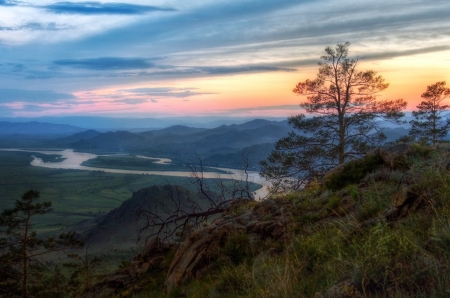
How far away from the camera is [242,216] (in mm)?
7922

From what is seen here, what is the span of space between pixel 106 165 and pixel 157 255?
489 feet

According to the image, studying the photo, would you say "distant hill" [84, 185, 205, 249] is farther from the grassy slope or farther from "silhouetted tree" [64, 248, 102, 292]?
the grassy slope

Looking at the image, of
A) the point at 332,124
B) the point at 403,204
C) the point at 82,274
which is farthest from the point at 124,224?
the point at 403,204

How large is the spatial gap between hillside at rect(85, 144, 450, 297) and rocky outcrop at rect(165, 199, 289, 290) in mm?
21

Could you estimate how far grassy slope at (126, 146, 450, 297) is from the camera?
2.97 metres

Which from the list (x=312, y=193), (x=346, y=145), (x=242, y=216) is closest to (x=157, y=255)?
(x=242, y=216)

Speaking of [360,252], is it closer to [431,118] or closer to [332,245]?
[332,245]

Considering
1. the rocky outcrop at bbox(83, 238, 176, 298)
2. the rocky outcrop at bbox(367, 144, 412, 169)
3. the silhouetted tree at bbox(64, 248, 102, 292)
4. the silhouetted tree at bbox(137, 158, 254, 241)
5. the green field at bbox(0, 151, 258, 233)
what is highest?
the rocky outcrop at bbox(367, 144, 412, 169)

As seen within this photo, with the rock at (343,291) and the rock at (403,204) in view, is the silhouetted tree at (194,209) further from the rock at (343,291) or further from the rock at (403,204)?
the rock at (343,291)

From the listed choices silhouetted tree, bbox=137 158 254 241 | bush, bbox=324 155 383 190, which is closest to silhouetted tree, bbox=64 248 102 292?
silhouetted tree, bbox=137 158 254 241

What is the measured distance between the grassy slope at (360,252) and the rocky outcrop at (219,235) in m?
0.30

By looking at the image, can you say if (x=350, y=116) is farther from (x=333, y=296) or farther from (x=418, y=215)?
(x=333, y=296)

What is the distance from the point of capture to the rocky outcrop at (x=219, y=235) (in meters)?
6.63

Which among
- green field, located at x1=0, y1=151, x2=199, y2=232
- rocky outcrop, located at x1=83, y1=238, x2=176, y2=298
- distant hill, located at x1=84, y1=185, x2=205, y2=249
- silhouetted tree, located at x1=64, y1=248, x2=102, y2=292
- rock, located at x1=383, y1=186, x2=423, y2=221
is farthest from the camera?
green field, located at x1=0, y1=151, x2=199, y2=232
